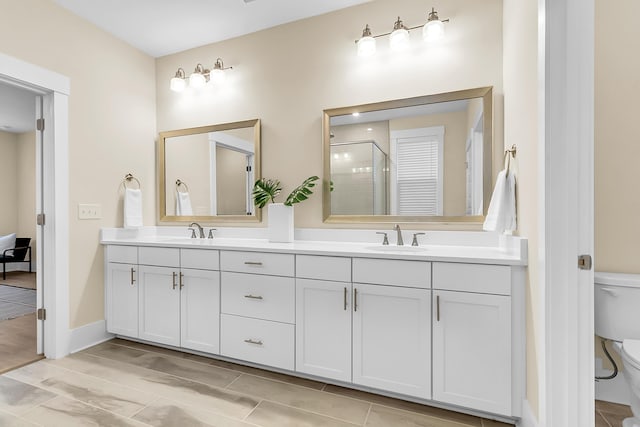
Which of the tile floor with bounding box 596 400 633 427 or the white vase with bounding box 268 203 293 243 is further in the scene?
the white vase with bounding box 268 203 293 243

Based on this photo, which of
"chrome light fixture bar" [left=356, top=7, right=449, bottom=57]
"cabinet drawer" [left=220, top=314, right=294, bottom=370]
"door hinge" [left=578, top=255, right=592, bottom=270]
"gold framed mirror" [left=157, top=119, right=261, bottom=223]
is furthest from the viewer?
"gold framed mirror" [left=157, top=119, right=261, bottom=223]

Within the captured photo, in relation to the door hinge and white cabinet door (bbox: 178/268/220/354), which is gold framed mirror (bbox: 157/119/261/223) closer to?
white cabinet door (bbox: 178/268/220/354)

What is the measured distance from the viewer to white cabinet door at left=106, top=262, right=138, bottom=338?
8.07ft

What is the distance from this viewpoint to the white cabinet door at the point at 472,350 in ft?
4.96

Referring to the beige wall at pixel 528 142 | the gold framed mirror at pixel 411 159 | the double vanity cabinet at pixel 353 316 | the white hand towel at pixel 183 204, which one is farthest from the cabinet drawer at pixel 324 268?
the white hand towel at pixel 183 204

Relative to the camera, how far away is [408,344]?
1.67m

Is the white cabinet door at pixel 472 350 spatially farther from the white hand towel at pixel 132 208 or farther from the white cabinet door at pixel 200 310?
the white hand towel at pixel 132 208

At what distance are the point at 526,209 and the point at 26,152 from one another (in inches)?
305

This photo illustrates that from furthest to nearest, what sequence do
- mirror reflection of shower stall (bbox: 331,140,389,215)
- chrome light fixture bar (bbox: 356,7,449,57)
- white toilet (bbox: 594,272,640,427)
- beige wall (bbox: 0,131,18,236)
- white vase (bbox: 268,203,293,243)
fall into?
beige wall (bbox: 0,131,18,236), white vase (bbox: 268,203,293,243), mirror reflection of shower stall (bbox: 331,140,389,215), chrome light fixture bar (bbox: 356,7,449,57), white toilet (bbox: 594,272,640,427)

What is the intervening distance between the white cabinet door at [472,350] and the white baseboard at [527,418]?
0.20 feet

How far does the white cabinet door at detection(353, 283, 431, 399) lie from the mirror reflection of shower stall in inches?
28.8

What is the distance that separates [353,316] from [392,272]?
33cm

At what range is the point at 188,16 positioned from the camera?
2457 millimetres

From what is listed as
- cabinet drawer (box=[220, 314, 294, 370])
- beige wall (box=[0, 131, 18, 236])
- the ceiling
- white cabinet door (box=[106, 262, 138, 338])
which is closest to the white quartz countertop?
white cabinet door (box=[106, 262, 138, 338])
